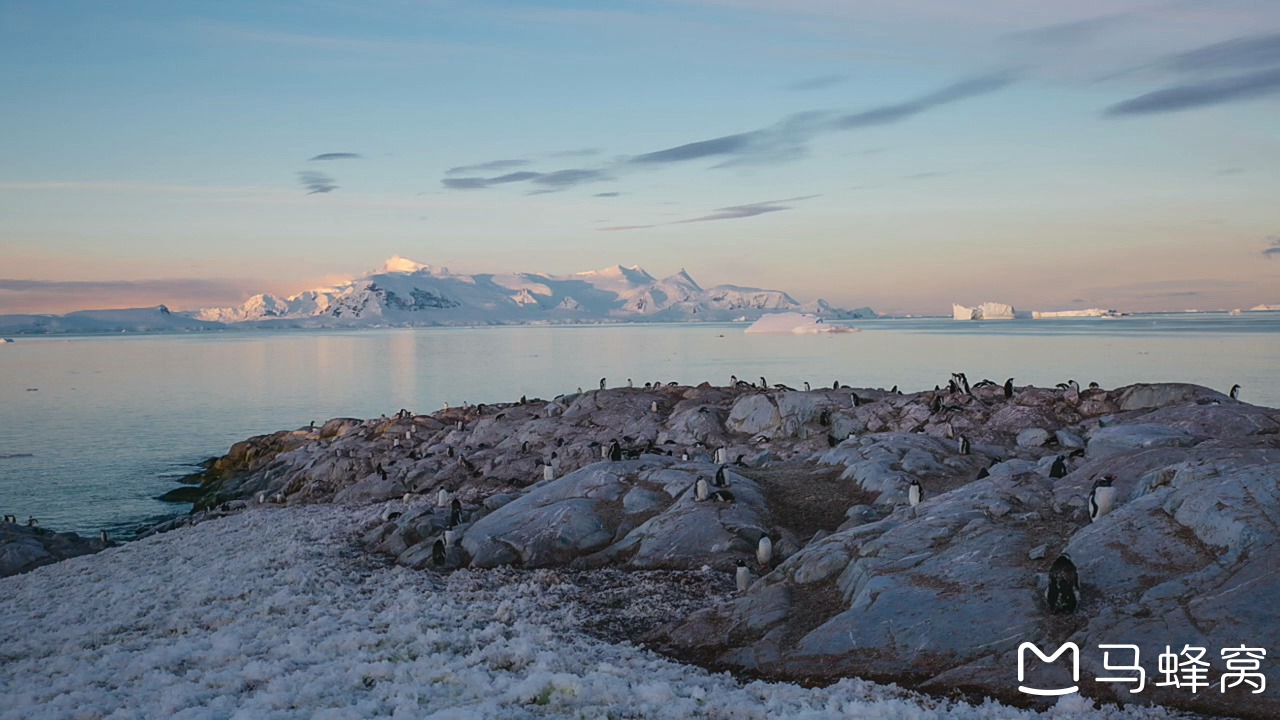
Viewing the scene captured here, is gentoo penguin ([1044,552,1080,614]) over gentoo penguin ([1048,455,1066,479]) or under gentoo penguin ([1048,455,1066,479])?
under

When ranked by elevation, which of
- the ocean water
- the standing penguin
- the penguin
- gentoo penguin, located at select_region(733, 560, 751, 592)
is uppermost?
the standing penguin

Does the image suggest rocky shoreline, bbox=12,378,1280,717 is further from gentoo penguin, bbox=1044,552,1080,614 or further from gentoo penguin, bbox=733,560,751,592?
gentoo penguin, bbox=733,560,751,592

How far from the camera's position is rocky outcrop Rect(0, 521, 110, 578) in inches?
1008

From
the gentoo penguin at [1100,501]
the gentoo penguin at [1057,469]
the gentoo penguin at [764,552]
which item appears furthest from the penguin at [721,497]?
the gentoo penguin at [1100,501]

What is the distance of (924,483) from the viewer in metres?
21.3

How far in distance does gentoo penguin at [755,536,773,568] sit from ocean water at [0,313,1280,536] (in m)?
31.0

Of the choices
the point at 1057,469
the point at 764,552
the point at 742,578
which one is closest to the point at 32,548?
the point at 764,552

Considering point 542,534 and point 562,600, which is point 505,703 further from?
point 542,534

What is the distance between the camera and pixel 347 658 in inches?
497

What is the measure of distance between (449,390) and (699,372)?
2762 centimetres

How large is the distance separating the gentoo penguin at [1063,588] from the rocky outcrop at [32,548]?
2663 centimetres

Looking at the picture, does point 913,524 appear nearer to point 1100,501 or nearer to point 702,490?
point 1100,501

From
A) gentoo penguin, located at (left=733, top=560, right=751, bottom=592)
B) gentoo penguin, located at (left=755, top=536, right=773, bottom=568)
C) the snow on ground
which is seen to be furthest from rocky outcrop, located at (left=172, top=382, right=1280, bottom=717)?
the snow on ground

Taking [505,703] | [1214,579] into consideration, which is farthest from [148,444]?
[1214,579]
